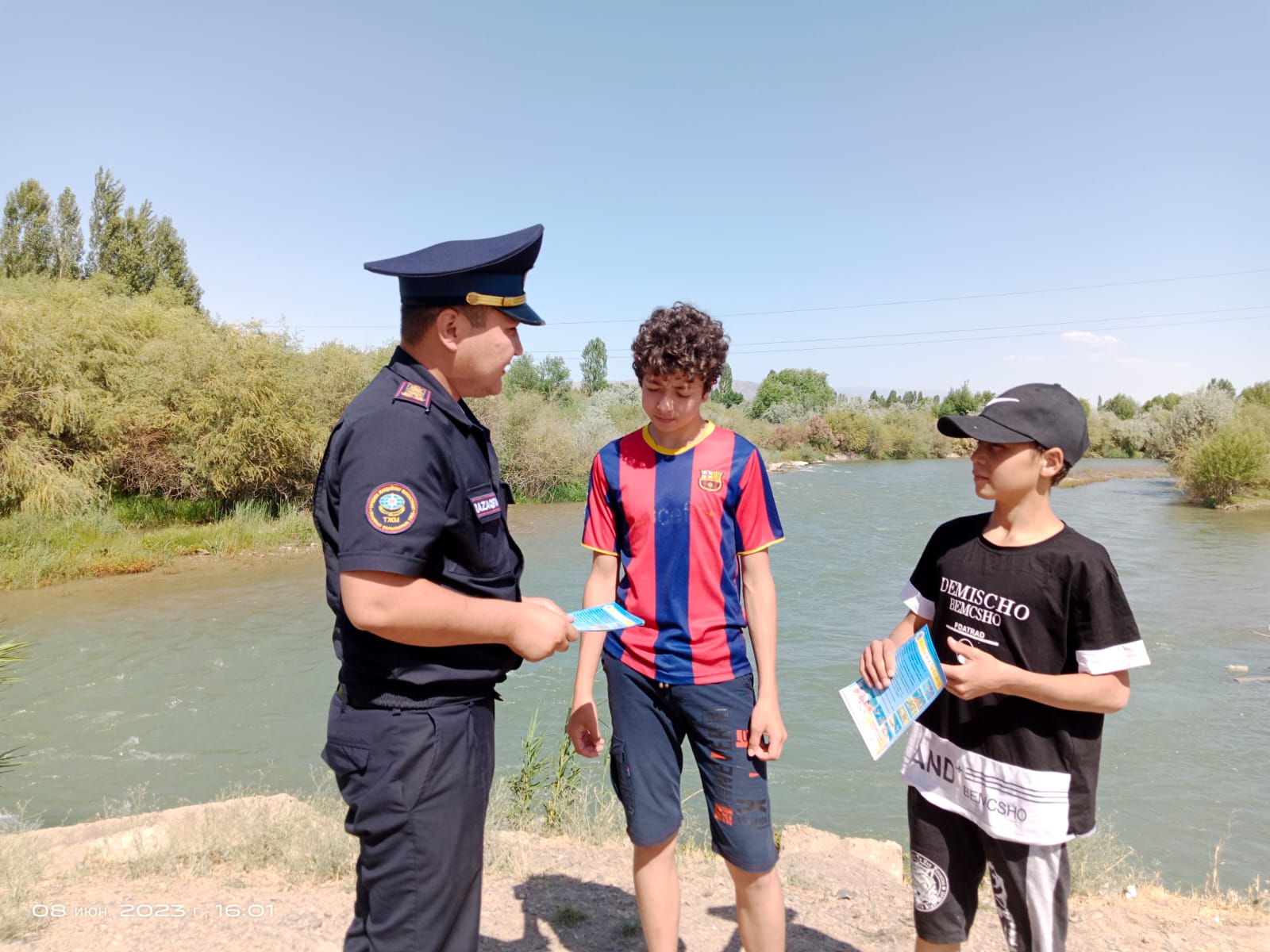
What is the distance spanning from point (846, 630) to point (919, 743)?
11.3 metres

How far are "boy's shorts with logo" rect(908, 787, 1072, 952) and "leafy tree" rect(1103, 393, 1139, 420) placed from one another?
91382 mm

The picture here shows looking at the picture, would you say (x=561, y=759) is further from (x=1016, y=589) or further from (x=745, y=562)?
(x=1016, y=589)

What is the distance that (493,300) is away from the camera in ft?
6.41

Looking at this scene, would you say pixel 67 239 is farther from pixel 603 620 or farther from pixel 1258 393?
pixel 1258 393

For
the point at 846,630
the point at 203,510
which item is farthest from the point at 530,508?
the point at 846,630

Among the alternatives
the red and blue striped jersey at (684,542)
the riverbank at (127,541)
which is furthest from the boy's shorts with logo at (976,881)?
the riverbank at (127,541)

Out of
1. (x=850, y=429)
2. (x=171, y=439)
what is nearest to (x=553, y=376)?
(x=850, y=429)

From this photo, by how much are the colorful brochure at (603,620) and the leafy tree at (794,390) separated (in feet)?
294

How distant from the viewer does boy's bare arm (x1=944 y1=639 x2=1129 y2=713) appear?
78.2 inches

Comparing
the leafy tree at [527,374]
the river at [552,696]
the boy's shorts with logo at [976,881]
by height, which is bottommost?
the river at [552,696]

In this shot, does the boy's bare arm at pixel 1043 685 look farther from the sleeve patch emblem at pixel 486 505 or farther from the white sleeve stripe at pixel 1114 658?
the sleeve patch emblem at pixel 486 505

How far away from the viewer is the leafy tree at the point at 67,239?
41.2 meters
